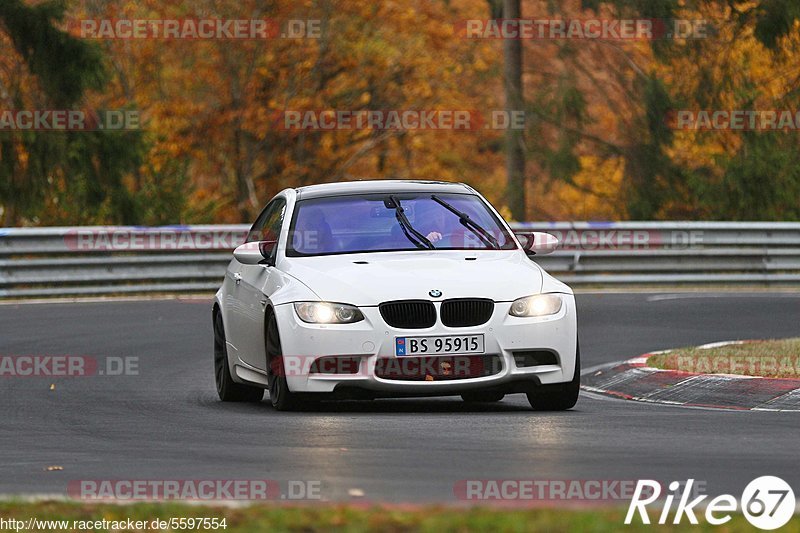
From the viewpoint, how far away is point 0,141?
30516 mm

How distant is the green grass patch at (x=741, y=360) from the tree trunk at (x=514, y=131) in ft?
82.1

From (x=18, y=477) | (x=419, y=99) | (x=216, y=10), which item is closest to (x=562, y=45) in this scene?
(x=419, y=99)

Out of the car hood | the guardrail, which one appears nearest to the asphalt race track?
the car hood

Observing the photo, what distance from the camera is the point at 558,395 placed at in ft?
38.2

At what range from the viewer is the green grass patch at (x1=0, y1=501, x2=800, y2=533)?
636cm

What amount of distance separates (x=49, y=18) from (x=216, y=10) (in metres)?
10.7

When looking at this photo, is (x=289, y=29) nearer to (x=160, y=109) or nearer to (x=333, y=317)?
(x=160, y=109)

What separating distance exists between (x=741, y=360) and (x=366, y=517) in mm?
7891

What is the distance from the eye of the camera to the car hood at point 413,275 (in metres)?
11.2
